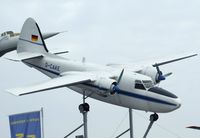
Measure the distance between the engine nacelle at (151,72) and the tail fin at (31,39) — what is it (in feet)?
49.6

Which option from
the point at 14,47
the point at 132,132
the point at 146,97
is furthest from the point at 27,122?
the point at 14,47

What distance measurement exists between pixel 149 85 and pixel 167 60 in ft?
59.1

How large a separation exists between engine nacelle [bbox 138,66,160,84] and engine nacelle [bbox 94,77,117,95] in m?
9.62

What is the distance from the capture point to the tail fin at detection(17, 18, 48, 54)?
244 feet

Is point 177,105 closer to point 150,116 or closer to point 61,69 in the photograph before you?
point 150,116

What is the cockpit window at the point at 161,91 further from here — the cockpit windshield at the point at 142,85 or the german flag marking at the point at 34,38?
the german flag marking at the point at 34,38

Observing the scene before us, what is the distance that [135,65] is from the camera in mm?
69500

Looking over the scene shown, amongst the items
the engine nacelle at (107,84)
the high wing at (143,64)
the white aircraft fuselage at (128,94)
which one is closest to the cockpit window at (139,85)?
the white aircraft fuselage at (128,94)

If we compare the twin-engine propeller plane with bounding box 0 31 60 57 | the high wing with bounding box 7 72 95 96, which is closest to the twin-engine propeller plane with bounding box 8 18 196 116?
the high wing with bounding box 7 72 95 96

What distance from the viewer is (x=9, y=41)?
10156 cm

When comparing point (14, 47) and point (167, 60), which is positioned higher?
point (14, 47)

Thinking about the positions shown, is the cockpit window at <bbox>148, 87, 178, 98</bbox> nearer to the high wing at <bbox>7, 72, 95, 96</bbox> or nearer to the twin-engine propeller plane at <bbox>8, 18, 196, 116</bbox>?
the twin-engine propeller plane at <bbox>8, 18, 196, 116</bbox>

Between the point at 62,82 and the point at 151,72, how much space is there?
12.3m

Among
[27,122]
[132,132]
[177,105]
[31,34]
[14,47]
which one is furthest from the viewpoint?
[14,47]
